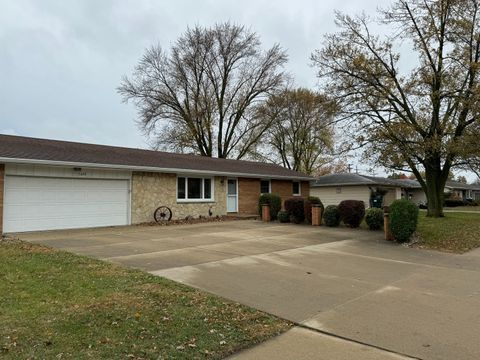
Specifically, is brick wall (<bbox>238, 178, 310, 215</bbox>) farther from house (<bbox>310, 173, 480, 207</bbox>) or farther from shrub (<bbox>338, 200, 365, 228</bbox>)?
house (<bbox>310, 173, 480, 207</bbox>)

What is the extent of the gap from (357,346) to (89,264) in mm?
5570

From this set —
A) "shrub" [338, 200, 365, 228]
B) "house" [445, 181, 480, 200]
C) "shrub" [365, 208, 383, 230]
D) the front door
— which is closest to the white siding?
the front door

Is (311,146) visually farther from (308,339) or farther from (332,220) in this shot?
(308,339)

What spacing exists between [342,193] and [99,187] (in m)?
23.3

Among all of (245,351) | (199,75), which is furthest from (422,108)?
(199,75)

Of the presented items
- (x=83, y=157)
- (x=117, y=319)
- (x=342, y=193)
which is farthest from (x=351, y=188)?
(x=117, y=319)

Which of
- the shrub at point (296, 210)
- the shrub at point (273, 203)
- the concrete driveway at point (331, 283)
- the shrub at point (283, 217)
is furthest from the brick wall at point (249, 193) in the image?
the concrete driveway at point (331, 283)

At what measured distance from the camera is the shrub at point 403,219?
40.5 ft

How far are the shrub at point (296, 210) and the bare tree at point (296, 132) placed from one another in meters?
19.8

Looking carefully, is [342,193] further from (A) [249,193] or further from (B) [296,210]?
(B) [296,210]

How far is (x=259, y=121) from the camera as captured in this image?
1540 inches

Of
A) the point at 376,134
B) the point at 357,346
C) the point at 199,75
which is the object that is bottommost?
the point at 357,346

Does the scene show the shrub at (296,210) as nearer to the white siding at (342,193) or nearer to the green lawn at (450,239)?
the green lawn at (450,239)

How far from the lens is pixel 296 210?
18.2 meters
